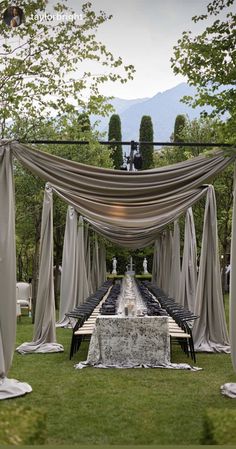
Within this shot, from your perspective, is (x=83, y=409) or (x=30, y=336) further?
(x=30, y=336)

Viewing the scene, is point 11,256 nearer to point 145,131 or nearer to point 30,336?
point 30,336

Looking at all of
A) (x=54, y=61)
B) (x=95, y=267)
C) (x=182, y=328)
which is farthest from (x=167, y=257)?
(x=54, y=61)

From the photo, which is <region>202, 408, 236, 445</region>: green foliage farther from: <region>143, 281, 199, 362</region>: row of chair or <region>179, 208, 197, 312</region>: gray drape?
<region>179, 208, 197, 312</region>: gray drape

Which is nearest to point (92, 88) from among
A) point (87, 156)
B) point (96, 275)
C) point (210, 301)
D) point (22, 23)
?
point (22, 23)

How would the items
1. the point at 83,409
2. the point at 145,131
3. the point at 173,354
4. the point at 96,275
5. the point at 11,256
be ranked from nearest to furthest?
the point at 83,409 → the point at 11,256 → the point at 173,354 → the point at 96,275 → the point at 145,131

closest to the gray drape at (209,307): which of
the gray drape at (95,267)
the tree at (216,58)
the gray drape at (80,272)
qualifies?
the tree at (216,58)

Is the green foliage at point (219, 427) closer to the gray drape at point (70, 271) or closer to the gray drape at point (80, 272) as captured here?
the gray drape at point (70, 271)

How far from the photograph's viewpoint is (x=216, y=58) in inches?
249

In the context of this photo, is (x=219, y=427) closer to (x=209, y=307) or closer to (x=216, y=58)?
(x=216, y=58)

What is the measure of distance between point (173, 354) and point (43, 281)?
8.36ft

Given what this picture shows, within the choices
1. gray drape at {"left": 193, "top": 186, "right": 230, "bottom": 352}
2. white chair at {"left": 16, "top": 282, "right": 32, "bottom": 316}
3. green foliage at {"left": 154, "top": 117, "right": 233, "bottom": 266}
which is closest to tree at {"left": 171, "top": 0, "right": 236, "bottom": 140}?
gray drape at {"left": 193, "top": 186, "right": 230, "bottom": 352}

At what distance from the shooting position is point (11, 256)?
6.80m

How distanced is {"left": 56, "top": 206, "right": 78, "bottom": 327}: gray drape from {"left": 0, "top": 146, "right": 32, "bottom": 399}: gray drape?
7.20 m

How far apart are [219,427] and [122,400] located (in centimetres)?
333
